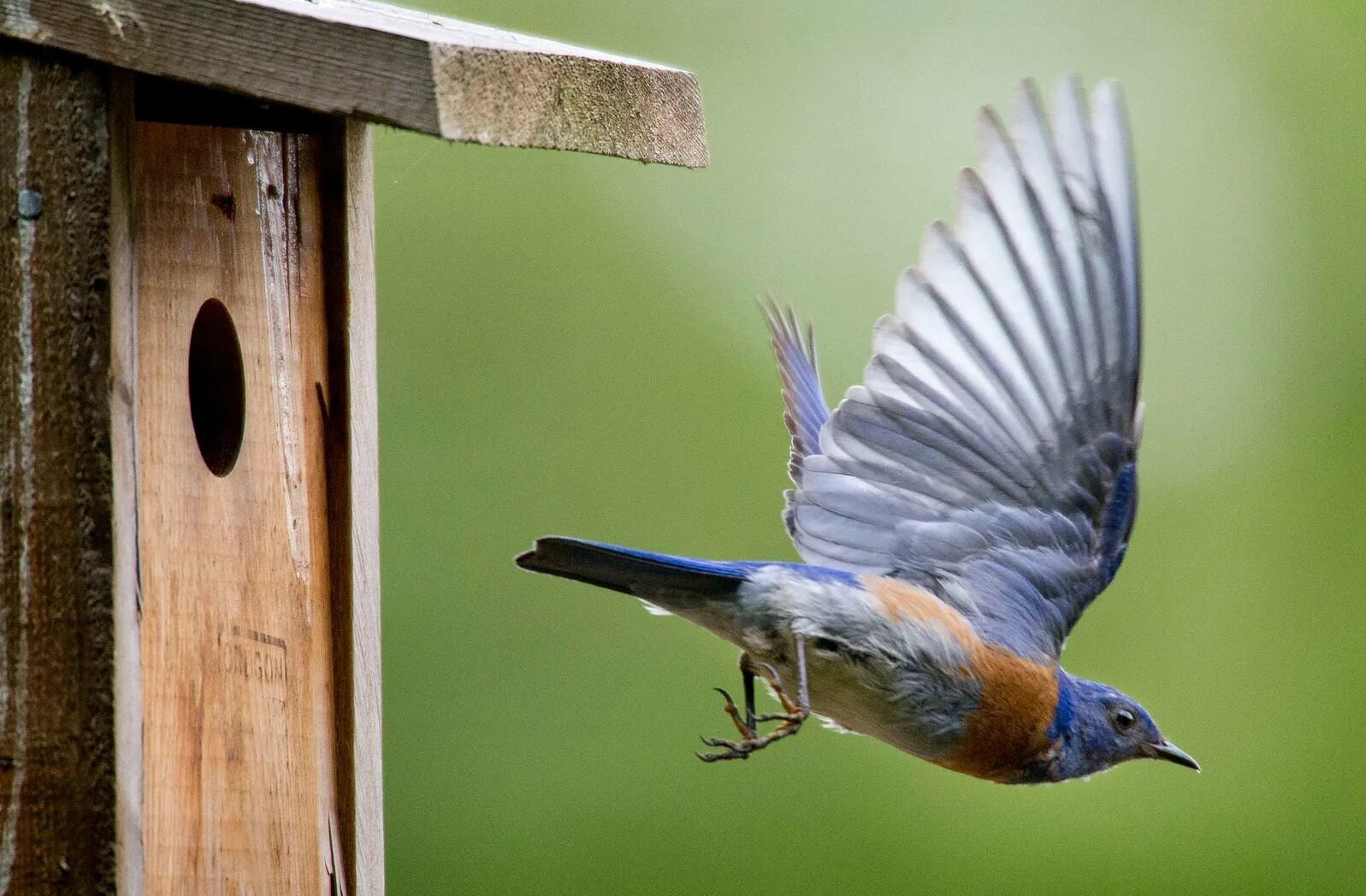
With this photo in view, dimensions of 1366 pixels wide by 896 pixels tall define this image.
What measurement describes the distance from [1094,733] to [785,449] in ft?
7.20

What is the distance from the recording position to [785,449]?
5.57 metres

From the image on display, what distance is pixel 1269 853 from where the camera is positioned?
5438mm

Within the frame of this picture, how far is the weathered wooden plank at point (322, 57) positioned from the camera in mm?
1726

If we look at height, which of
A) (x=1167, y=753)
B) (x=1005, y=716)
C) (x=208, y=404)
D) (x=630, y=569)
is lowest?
(x=1167, y=753)

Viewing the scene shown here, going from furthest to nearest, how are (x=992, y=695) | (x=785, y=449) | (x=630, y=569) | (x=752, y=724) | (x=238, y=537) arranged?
(x=785, y=449)
(x=992, y=695)
(x=752, y=724)
(x=630, y=569)
(x=238, y=537)

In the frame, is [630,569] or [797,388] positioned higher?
[797,388]

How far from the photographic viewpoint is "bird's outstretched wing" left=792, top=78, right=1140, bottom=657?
9.16 ft

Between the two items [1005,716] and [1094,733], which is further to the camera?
[1094,733]

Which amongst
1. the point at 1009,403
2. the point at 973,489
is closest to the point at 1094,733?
the point at 973,489

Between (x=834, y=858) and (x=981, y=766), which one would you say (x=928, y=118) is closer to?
(x=834, y=858)

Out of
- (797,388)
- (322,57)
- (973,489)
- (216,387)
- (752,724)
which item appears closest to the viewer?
(322,57)

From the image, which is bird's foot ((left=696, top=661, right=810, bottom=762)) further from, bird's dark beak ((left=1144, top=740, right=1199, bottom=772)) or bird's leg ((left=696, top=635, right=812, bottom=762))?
bird's dark beak ((left=1144, top=740, right=1199, bottom=772))

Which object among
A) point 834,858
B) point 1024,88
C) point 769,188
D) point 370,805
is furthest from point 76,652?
point 769,188

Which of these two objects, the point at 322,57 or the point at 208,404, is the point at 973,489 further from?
the point at 322,57
